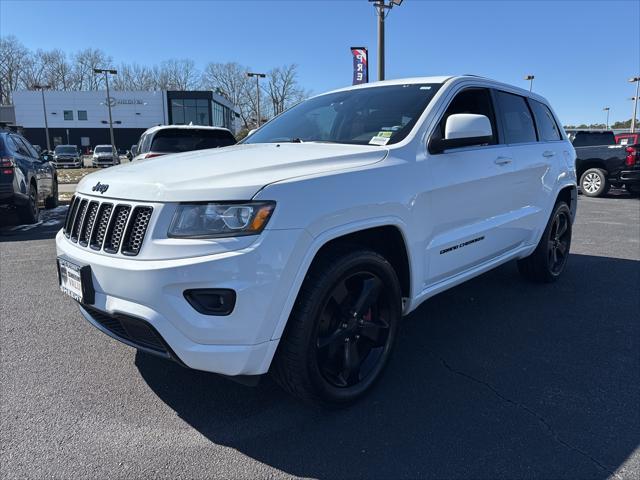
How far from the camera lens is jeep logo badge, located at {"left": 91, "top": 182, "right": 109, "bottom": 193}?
2600 mm

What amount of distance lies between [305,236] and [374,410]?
3.66ft

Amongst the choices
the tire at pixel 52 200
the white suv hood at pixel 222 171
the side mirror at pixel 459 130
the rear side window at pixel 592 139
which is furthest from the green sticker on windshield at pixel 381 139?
the rear side window at pixel 592 139

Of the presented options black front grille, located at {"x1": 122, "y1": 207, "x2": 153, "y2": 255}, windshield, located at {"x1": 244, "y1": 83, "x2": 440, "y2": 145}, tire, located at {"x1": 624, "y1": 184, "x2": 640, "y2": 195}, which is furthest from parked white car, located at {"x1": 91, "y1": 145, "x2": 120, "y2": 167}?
black front grille, located at {"x1": 122, "y1": 207, "x2": 153, "y2": 255}

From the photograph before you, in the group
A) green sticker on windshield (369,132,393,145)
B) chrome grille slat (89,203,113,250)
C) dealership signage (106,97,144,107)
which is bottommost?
chrome grille slat (89,203,113,250)

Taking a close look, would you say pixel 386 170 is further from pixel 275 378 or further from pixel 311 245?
pixel 275 378

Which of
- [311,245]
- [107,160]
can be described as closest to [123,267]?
[311,245]

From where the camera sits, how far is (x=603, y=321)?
4.08 m

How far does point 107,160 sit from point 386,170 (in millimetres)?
39127

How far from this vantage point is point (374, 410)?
8.93 ft

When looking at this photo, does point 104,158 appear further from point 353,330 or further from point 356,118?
point 353,330

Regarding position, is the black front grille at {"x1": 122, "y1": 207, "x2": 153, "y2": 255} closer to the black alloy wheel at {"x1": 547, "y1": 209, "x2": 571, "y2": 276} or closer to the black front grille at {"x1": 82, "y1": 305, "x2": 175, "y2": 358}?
the black front grille at {"x1": 82, "y1": 305, "x2": 175, "y2": 358}

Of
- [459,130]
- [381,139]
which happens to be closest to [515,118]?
[459,130]

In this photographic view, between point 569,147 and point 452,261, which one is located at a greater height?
point 569,147

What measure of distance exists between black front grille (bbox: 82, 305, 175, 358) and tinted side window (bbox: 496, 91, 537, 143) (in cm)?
313
